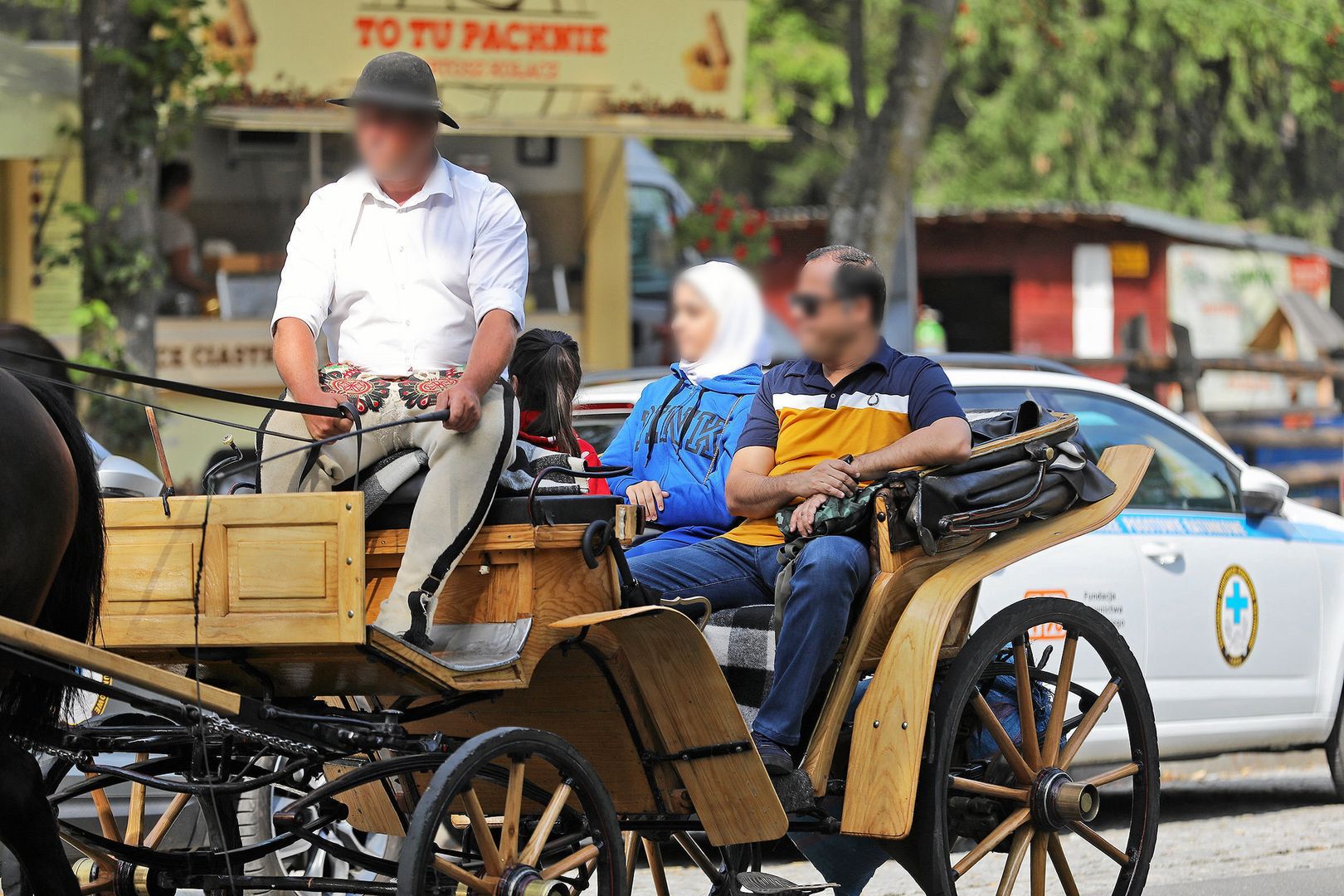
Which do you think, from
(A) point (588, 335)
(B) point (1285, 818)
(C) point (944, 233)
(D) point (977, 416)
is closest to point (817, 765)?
(D) point (977, 416)

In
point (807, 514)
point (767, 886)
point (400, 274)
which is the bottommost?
point (767, 886)

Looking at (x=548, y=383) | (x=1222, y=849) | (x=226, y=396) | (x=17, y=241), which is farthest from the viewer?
(x=17, y=241)

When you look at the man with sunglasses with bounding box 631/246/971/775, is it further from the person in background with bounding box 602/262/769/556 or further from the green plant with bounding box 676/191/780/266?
the green plant with bounding box 676/191/780/266

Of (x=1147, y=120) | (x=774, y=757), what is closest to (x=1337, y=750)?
(x=774, y=757)

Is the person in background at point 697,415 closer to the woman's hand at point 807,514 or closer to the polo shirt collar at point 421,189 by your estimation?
the woman's hand at point 807,514

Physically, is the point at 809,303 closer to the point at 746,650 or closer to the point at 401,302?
the point at 746,650

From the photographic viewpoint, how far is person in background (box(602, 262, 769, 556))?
5551 millimetres

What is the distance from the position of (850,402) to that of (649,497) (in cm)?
70

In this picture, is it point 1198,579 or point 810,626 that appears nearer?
point 810,626

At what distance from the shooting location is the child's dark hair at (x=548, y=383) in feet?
18.1

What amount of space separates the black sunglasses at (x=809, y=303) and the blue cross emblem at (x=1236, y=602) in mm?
3314

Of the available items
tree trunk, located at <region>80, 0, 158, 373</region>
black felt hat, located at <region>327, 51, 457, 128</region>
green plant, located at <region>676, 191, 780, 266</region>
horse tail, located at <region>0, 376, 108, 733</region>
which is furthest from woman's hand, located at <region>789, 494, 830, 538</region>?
green plant, located at <region>676, 191, 780, 266</region>

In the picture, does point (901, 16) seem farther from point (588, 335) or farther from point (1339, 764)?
point (1339, 764)

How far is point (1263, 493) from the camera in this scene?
765 centimetres
